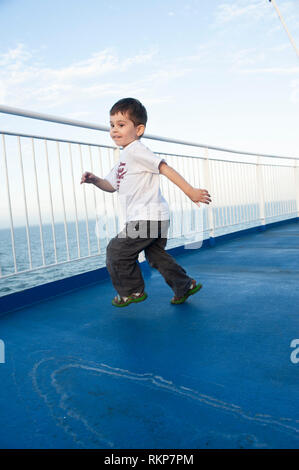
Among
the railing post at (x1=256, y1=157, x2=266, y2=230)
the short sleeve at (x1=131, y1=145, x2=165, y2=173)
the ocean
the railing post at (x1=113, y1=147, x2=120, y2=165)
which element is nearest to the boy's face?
the short sleeve at (x1=131, y1=145, x2=165, y2=173)

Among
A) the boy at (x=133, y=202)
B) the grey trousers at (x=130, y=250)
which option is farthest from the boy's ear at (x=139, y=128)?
the grey trousers at (x=130, y=250)

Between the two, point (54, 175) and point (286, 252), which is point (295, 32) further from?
point (54, 175)

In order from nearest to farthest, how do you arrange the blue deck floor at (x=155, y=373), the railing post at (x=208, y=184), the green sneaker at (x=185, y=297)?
the blue deck floor at (x=155, y=373)
the green sneaker at (x=185, y=297)
the railing post at (x=208, y=184)

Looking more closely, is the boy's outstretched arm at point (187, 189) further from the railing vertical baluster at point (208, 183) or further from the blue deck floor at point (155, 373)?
the railing vertical baluster at point (208, 183)

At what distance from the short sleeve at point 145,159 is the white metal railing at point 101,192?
2.19 ft

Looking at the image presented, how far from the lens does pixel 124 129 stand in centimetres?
202

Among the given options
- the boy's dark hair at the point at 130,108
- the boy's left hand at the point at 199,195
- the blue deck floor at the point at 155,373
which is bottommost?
the blue deck floor at the point at 155,373

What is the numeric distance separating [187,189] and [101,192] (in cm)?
169

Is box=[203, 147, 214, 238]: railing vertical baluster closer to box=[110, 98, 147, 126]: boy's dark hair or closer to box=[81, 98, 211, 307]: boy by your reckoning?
box=[81, 98, 211, 307]: boy

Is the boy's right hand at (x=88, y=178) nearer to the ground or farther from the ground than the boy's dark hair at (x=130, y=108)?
nearer to the ground

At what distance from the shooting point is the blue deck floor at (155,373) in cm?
96
